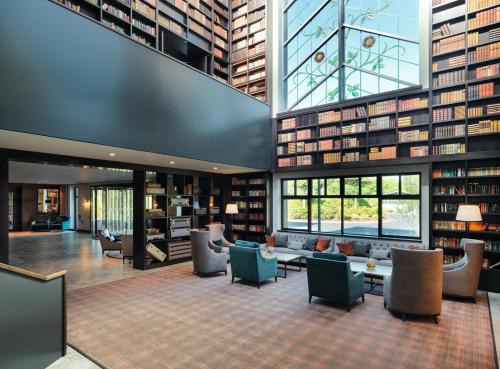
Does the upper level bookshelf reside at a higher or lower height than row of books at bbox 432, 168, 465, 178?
higher

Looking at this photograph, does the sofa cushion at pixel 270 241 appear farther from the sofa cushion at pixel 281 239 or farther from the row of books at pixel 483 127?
the row of books at pixel 483 127

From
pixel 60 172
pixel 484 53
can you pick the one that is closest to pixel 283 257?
pixel 484 53

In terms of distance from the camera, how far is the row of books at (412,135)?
21.9 feet

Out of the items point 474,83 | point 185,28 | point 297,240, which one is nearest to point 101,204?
point 185,28

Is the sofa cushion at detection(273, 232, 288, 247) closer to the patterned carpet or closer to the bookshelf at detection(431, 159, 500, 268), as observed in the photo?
the patterned carpet

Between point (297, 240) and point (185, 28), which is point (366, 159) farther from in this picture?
point (185, 28)

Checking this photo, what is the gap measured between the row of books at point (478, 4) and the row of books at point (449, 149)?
266 centimetres

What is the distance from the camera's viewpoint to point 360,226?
7.89 metres

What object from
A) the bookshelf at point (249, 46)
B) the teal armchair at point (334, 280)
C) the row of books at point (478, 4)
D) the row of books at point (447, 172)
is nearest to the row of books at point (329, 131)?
the bookshelf at point (249, 46)

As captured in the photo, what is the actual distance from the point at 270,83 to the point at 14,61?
6551 mm

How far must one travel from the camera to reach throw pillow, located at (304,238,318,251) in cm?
787

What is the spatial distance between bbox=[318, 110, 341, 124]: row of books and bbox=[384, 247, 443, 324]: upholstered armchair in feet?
14.5

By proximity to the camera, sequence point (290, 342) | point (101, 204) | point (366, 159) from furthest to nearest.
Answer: point (101, 204) < point (366, 159) < point (290, 342)

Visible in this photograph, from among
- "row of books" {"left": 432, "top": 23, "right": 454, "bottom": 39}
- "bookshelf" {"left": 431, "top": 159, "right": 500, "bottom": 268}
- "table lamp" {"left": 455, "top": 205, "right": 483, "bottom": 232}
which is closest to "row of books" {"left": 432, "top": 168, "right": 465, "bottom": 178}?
"bookshelf" {"left": 431, "top": 159, "right": 500, "bottom": 268}
